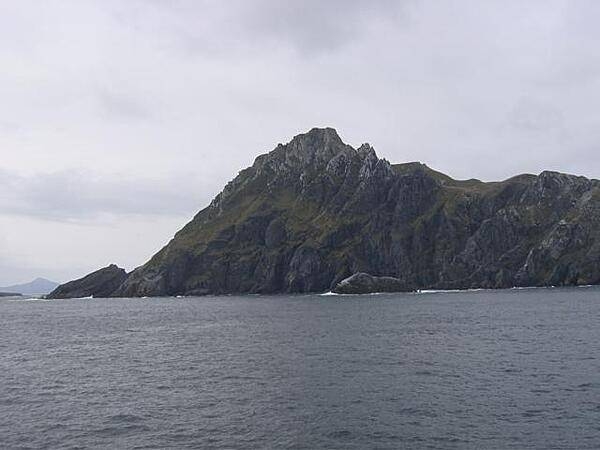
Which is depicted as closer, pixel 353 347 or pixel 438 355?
pixel 438 355

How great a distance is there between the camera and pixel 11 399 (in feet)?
167

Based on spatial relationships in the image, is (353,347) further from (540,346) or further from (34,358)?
(34,358)

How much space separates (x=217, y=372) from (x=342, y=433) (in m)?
26.4

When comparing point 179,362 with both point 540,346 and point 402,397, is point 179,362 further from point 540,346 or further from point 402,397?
point 540,346

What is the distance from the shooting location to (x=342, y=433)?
126 feet

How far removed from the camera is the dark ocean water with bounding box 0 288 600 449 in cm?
3809

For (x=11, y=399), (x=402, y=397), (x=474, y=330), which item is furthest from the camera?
(x=474, y=330)

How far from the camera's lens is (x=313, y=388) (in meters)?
51.8

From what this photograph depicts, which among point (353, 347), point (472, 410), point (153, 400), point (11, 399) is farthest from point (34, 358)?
point (472, 410)

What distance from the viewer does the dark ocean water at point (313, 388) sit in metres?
38.1

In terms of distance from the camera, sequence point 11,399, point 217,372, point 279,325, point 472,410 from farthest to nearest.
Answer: point 279,325, point 217,372, point 11,399, point 472,410

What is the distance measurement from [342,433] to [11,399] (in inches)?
1211

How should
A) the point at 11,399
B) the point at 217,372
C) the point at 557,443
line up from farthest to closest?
1. the point at 217,372
2. the point at 11,399
3. the point at 557,443

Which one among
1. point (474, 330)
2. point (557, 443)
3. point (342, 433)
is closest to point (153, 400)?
point (342, 433)
